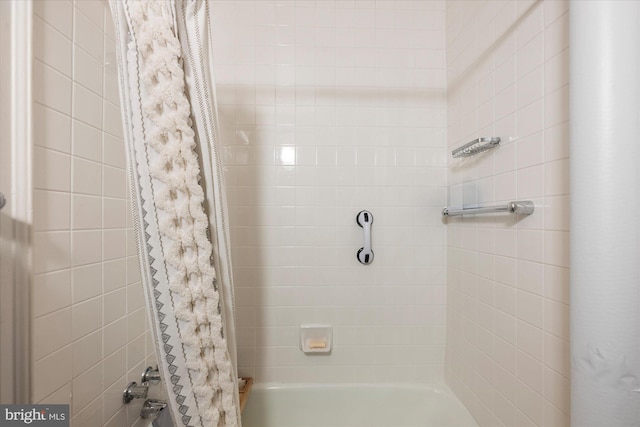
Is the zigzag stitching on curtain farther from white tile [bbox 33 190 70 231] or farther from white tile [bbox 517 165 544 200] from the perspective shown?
white tile [bbox 517 165 544 200]

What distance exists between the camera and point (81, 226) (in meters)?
0.76

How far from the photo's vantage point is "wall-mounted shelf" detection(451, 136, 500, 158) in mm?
998

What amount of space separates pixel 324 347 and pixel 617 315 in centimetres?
110

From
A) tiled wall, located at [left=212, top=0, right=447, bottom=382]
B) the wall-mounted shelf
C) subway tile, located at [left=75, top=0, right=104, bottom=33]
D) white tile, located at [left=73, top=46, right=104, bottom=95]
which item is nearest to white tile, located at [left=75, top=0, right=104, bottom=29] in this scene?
subway tile, located at [left=75, top=0, right=104, bottom=33]

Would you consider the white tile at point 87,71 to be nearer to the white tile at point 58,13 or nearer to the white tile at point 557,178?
the white tile at point 58,13

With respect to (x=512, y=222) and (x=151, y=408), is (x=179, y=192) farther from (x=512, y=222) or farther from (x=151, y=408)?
(x=512, y=222)

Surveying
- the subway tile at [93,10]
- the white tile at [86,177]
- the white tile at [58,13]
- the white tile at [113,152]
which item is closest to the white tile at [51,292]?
the white tile at [86,177]

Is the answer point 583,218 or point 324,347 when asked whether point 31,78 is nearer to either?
point 583,218

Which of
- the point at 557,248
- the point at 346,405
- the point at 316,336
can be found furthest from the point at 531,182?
the point at 346,405

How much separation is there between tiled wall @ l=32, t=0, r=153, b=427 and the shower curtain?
0.68ft

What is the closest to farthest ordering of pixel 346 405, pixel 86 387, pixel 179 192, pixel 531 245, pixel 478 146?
1. pixel 179 192
2. pixel 86 387
3. pixel 531 245
4. pixel 478 146
5. pixel 346 405

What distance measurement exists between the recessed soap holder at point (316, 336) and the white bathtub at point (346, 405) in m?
0.21

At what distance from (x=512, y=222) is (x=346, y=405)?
1108 millimetres

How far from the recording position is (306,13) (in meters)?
1.40
